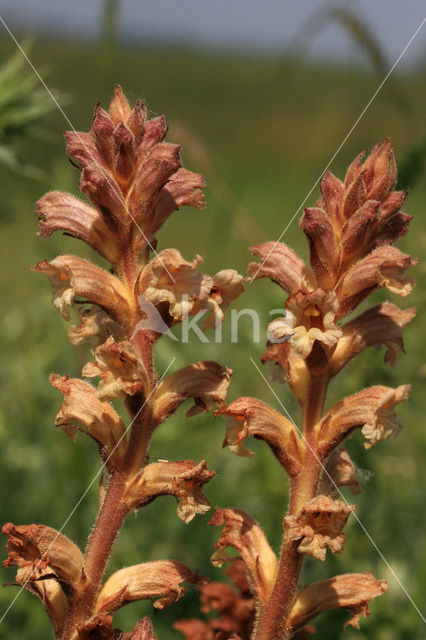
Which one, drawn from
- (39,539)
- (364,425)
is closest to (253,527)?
(364,425)

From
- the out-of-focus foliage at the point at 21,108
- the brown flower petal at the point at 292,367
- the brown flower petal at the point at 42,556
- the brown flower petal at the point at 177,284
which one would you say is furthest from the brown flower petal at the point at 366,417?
the out-of-focus foliage at the point at 21,108

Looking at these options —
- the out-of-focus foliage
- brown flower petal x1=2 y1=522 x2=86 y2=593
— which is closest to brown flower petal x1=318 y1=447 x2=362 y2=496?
brown flower petal x1=2 y1=522 x2=86 y2=593

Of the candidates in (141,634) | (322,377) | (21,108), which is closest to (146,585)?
(141,634)

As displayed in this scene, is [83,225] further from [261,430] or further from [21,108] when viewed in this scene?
[21,108]

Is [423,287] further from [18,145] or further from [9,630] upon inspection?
[9,630]

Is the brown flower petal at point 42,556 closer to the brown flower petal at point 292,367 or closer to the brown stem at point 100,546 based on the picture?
the brown stem at point 100,546

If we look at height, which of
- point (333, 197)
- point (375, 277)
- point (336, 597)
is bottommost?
point (336, 597)

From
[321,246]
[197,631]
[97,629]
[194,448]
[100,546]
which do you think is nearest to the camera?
[97,629]

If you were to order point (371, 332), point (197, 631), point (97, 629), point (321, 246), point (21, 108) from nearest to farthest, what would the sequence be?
point (97, 629), point (321, 246), point (371, 332), point (197, 631), point (21, 108)
